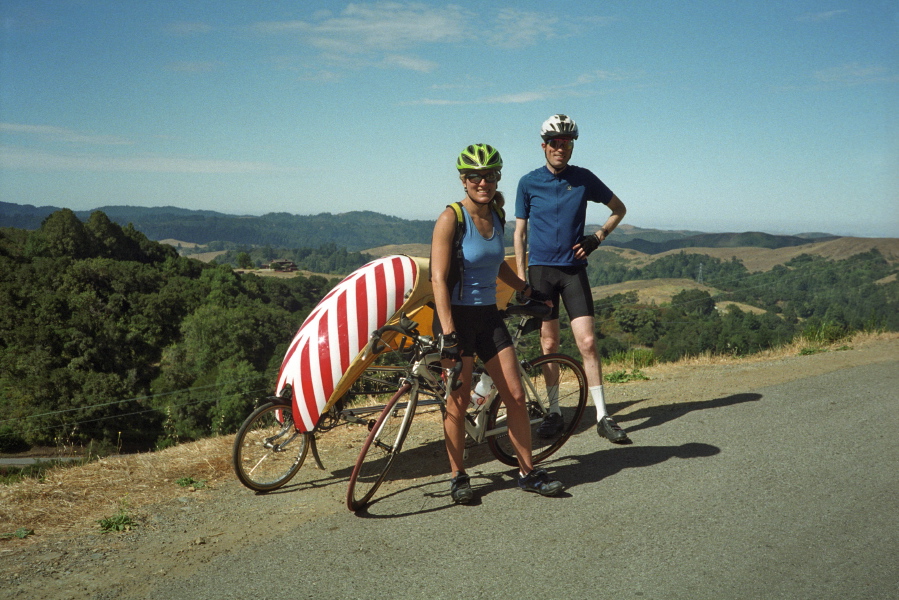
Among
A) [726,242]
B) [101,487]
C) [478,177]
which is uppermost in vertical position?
[726,242]

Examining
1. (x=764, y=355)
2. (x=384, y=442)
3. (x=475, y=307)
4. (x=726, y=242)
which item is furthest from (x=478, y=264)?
(x=726, y=242)

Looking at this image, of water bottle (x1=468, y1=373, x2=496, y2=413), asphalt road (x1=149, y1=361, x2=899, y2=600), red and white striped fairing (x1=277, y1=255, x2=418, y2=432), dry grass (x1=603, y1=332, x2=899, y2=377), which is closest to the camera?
asphalt road (x1=149, y1=361, x2=899, y2=600)

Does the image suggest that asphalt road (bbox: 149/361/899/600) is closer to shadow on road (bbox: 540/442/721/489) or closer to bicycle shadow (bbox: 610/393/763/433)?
shadow on road (bbox: 540/442/721/489)

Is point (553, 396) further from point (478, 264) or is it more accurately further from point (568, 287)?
point (478, 264)

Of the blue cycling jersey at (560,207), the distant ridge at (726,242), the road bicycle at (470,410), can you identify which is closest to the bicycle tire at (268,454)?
the road bicycle at (470,410)

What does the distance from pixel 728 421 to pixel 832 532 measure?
2.32 m

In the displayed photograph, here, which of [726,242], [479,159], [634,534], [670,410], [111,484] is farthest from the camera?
[726,242]

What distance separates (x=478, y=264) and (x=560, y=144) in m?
1.72

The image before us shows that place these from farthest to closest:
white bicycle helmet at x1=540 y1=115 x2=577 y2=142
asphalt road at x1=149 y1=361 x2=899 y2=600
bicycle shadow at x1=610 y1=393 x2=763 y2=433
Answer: bicycle shadow at x1=610 y1=393 x2=763 y2=433, white bicycle helmet at x1=540 y1=115 x2=577 y2=142, asphalt road at x1=149 y1=361 x2=899 y2=600

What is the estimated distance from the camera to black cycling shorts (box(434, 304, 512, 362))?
14.7 feet

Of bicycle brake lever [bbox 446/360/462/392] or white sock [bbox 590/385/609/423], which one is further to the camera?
white sock [bbox 590/385/609/423]

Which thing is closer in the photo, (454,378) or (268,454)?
(454,378)

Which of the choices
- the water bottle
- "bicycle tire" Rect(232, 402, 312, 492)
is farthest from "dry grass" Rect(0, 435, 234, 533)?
the water bottle

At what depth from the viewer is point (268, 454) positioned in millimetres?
5609
